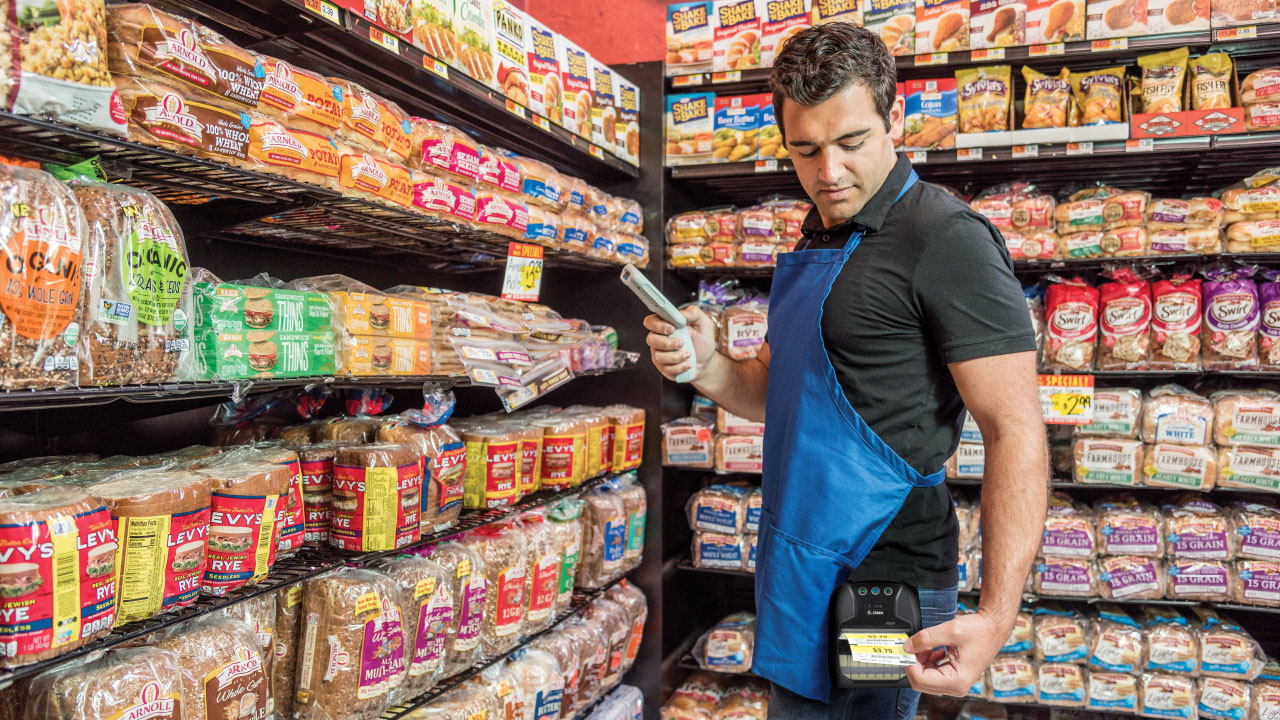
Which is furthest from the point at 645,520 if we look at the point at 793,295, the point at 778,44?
the point at 778,44

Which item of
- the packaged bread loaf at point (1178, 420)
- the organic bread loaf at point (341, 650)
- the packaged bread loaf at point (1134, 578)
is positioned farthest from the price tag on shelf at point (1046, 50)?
the organic bread loaf at point (341, 650)

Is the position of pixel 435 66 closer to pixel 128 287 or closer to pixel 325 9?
pixel 325 9

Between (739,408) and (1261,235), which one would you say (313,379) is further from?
(1261,235)

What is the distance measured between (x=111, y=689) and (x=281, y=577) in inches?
15.9

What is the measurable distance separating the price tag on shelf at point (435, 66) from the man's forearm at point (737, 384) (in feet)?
3.39

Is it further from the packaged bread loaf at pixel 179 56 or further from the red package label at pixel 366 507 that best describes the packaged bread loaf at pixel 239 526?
the packaged bread loaf at pixel 179 56

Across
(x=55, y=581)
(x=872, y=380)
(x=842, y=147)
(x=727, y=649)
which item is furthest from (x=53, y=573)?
(x=727, y=649)

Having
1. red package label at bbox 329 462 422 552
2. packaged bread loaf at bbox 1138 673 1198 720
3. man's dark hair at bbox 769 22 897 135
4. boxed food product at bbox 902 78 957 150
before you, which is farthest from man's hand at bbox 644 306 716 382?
packaged bread loaf at bbox 1138 673 1198 720

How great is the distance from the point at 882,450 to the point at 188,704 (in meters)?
1.34

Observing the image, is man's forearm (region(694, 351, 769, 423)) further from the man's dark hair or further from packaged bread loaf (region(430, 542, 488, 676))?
packaged bread loaf (region(430, 542, 488, 676))

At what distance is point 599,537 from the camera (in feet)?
9.61

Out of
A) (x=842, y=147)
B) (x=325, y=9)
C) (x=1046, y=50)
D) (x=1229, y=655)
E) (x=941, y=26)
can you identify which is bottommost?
(x=1229, y=655)

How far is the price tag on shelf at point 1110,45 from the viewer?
290 centimetres

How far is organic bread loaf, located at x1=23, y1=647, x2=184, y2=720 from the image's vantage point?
128cm
